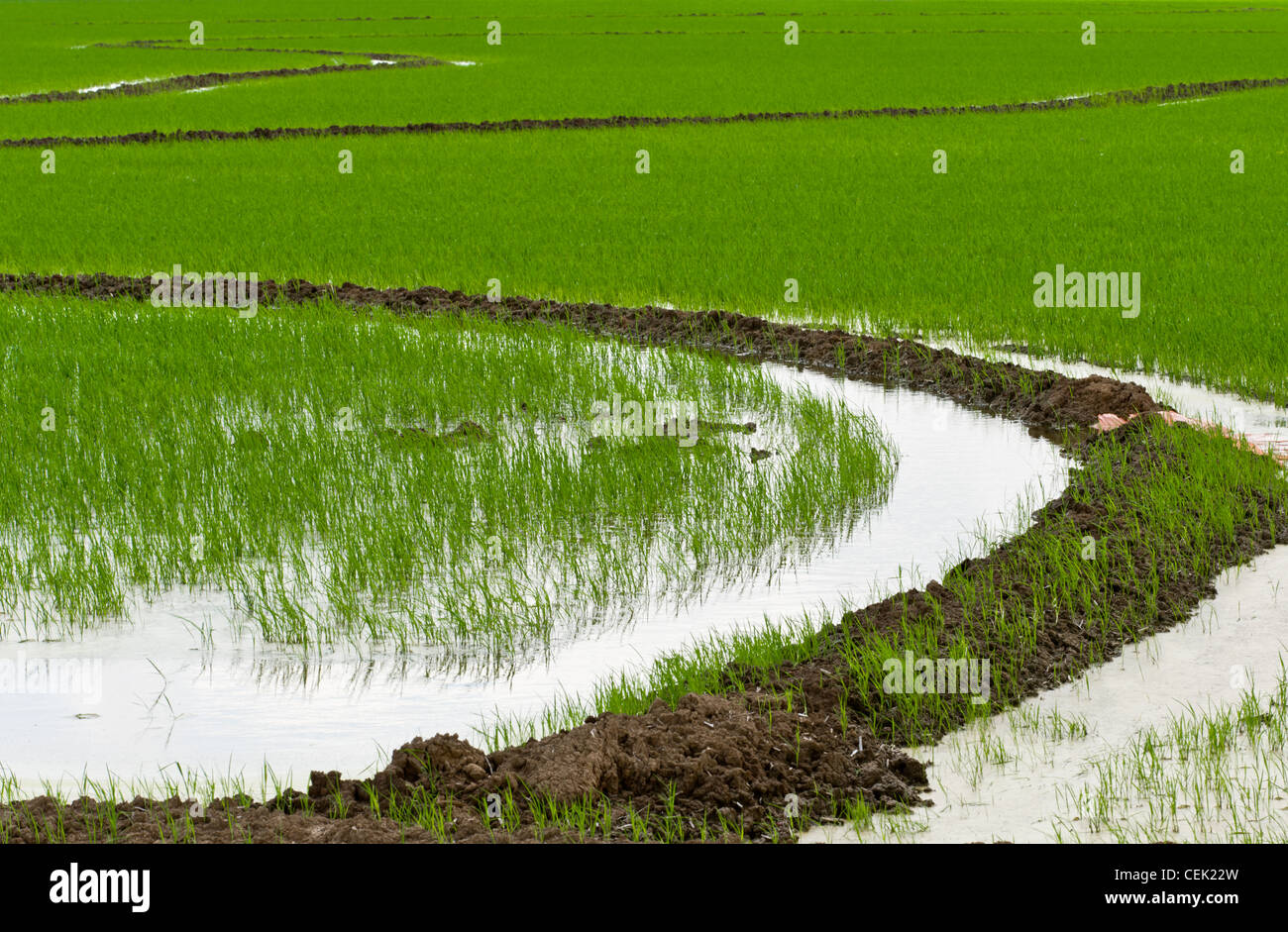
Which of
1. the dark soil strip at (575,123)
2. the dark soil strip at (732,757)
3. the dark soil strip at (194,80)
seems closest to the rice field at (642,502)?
the dark soil strip at (732,757)

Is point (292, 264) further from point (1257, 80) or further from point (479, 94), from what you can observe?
point (1257, 80)

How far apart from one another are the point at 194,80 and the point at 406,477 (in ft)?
106

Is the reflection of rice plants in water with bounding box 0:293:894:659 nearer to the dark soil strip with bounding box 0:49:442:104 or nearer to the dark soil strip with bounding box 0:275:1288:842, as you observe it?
the dark soil strip with bounding box 0:275:1288:842

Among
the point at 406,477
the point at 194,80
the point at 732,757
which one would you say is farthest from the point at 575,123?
the point at 732,757

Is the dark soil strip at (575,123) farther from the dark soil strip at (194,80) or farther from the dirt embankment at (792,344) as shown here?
the dirt embankment at (792,344)

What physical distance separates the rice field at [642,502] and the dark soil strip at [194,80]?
14.1 meters

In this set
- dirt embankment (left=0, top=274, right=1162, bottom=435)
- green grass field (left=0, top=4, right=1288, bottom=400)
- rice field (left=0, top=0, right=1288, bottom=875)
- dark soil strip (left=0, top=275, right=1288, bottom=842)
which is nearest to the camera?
dark soil strip (left=0, top=275, right=1288, bottom=842)

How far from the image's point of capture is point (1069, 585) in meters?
5.43

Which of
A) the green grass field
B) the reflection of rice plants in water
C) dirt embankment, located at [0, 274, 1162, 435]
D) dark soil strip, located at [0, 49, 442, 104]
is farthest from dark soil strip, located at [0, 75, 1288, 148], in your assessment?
the reflection of rice plants in water

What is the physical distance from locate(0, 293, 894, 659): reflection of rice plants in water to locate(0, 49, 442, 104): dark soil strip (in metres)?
23.8

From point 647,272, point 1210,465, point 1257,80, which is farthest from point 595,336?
point 1257,80

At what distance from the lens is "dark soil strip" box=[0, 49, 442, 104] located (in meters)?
31.3

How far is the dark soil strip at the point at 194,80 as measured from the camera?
31.3 m
